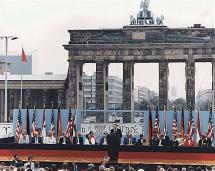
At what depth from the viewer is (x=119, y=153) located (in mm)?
25438

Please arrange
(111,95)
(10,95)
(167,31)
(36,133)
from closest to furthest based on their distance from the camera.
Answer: (36,133) < (167,31) < (10,95) < (111,95)

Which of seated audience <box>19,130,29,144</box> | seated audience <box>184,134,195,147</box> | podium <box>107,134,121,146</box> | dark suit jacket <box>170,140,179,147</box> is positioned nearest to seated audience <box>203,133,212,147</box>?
seated audience <box>184,134,195,147</box>

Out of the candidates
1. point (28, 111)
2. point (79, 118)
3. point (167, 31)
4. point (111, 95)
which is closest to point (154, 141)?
point (79, 118)

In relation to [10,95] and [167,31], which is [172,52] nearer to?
[167,31]

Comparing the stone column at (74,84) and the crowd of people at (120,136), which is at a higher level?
the stone column at (74,84)

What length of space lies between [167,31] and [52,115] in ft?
124

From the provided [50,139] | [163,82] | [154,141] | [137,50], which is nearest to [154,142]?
[154,141]

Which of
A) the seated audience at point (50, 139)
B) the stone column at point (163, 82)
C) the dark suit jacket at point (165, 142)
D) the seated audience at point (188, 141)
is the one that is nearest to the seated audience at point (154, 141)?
the dark suit jacket at point (165, 142)

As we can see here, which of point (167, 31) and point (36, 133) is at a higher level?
point (167, 31)

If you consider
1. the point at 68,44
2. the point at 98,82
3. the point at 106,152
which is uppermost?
the point at 68,44

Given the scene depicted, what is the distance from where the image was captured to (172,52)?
222ft

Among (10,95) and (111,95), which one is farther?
(111,95)

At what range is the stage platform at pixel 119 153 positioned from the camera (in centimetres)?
2495

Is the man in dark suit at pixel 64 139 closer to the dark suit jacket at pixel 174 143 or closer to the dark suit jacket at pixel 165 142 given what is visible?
the dark suit jacket at pixel 165 142
